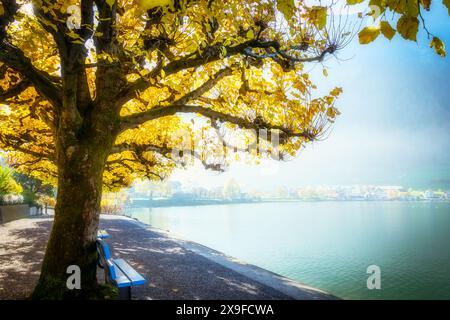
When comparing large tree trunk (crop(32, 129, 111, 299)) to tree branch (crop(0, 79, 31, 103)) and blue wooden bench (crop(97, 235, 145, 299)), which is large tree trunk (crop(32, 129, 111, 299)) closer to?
blue wooden bench (crop(97, 235, 145, 299))

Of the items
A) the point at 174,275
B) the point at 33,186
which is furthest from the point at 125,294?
the point at 33,186

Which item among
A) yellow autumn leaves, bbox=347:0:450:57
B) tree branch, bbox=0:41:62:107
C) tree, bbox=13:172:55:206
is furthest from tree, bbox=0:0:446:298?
tree, bbox=13:172:55:206

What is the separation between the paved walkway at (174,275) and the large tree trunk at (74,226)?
4.08 ft

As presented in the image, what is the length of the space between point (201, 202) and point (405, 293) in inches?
5398

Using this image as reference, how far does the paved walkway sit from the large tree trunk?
1.25 m

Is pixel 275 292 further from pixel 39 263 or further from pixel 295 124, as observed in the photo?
pixel 39 263

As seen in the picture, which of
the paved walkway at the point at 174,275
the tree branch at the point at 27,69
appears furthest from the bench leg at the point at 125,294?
the tree branch at the point at 27,69

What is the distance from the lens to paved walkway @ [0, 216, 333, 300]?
7449 millimetres

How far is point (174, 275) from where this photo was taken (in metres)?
9.12

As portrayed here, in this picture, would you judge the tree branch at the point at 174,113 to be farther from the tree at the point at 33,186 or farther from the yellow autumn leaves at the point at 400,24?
the tree at the point at 33,186

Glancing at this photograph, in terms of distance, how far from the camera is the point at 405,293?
54.0ft

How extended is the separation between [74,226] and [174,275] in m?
3.90

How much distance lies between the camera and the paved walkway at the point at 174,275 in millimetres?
7449

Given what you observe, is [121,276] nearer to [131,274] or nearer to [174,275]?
[131,274]
